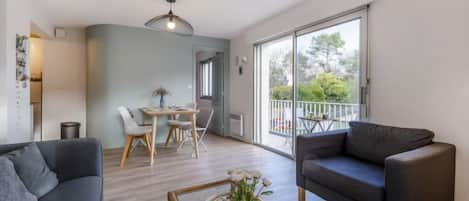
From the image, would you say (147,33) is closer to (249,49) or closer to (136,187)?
(249,49)

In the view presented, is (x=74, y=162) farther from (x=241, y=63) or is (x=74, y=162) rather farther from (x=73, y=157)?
(x=241, y=63)

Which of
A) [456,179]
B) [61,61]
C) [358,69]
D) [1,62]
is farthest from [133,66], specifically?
[456,179]

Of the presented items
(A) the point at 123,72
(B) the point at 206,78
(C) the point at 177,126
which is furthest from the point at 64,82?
(B) the point at 206,78

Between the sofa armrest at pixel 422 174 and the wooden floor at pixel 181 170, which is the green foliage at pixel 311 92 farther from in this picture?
the sofa armrest at pixel 422 174

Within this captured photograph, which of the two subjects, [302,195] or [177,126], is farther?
[177,126]

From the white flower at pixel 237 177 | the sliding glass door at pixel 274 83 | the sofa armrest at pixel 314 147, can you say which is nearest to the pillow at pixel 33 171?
the white flower at pixel 237 177

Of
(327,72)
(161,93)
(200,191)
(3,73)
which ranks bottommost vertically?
(200,191)

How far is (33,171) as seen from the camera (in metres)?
1.67

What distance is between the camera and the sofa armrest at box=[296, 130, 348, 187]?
2.40 metres

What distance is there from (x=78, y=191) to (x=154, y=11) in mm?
3088

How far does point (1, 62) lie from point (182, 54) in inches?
130

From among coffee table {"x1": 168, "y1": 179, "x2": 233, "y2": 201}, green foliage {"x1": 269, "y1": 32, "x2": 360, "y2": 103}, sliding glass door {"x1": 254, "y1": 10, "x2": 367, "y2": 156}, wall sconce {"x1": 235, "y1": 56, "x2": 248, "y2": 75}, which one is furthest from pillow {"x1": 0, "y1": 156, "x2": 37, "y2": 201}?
wall sconce {"x1": 235, "y1": 56, "x2": 248, "y2": 75}

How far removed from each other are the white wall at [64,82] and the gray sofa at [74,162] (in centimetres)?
343

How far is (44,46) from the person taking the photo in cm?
482
